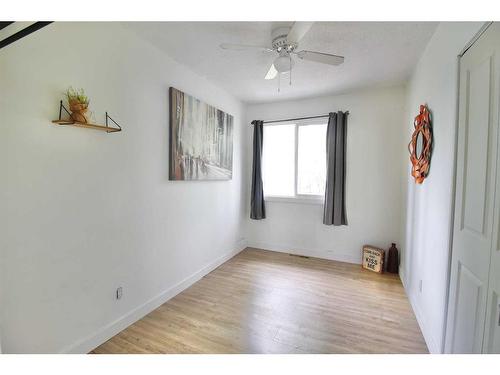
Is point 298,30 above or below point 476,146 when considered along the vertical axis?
above

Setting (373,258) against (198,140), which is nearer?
(198,140)

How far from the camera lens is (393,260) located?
3109 mm

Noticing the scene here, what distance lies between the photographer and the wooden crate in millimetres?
3113

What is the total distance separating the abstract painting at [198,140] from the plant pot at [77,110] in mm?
879

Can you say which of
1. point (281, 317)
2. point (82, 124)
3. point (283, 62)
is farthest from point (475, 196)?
point (82, 124)

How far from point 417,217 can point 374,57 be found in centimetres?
161

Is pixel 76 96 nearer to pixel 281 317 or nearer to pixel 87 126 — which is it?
pixel 87 126

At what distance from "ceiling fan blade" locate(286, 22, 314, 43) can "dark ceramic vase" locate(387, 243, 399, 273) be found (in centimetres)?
284

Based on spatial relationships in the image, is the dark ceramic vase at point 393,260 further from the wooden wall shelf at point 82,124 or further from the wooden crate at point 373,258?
the wooden wall shelf at point 82,124

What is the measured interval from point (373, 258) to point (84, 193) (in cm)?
333

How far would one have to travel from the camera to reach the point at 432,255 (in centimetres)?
175

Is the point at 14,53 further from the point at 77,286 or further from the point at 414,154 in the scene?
the point at 414,154

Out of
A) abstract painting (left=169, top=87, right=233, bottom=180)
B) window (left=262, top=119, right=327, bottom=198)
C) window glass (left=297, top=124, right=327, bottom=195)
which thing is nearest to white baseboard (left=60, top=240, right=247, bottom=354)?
abstract painting (left=169, top=87, right=233, bottom=180)

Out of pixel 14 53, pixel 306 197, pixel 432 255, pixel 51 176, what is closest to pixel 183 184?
pixel 51 176
